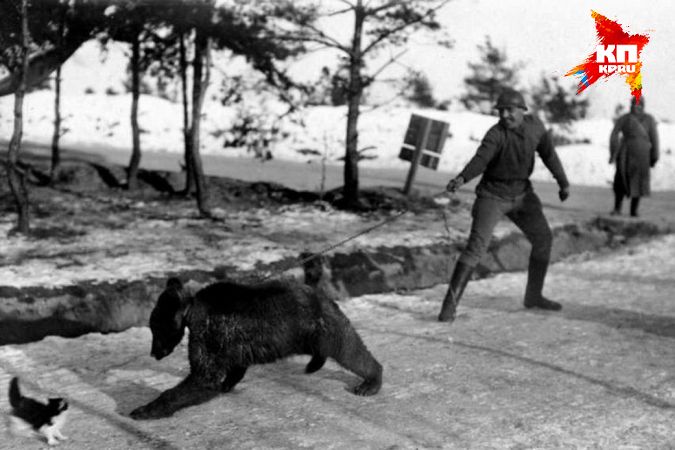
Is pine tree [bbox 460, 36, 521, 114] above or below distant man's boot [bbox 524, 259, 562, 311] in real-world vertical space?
above

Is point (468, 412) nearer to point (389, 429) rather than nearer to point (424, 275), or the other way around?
point (389, 429)

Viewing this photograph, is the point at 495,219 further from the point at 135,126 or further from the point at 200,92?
the point at 135,126

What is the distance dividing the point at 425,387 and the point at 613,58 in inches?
135

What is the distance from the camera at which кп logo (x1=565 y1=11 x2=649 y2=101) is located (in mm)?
7086

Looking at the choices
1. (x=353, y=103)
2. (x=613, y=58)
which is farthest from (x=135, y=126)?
(x=613, y=58)

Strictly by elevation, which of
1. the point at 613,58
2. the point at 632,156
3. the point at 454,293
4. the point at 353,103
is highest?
the point at 613,58

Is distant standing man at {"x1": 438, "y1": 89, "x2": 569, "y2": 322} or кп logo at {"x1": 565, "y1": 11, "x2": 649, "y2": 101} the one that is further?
distant standing man at {"x1": 438, "y1": 89, "x2": 569, "y2": 322}

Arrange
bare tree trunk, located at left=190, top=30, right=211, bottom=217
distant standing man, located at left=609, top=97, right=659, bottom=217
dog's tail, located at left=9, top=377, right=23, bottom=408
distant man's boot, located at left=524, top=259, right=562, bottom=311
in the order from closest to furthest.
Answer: dog's tail, located at left=9, top=377, right=23, bottom=408, distant man's boot, located at left=524, top=259, right=562, bottom=311, bare tree trunk, located at left=190, top=30, right=211, bottom=217, distant standing man, located at left=609, top=97, right=659, bottom=217

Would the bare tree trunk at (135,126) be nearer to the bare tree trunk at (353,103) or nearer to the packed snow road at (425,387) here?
the bare tree trunk at (353,103)

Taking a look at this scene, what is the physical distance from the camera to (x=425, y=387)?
5.90 meters

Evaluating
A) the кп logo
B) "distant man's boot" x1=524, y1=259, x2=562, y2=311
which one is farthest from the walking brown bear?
Answer: "distant man's boot" x1=524, y1=259, x2=562, y2=311

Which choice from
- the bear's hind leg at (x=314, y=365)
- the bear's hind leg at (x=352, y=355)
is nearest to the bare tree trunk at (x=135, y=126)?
the bear's hind leg at (x=314, y=365)

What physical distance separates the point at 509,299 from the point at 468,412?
3827 mm

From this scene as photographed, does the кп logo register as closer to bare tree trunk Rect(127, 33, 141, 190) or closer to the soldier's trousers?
the soldier's trousers
